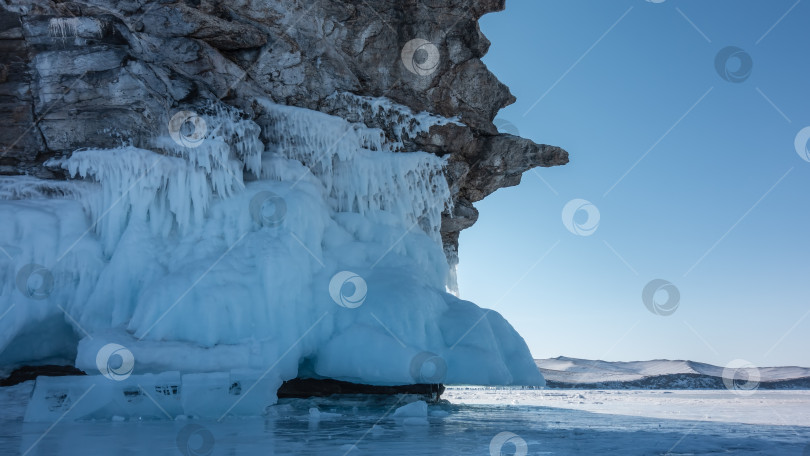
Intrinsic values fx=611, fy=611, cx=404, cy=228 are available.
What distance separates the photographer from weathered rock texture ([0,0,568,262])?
15.4 meters

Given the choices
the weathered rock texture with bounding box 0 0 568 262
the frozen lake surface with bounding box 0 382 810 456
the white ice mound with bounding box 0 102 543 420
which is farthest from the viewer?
the weathered rock texture with bounding box 0 0 568 262

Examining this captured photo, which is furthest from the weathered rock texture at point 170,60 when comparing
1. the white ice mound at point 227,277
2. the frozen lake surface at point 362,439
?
the frozen lake surface at point 362,439

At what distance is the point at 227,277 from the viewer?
14391mm

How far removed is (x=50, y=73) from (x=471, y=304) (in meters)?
12.5

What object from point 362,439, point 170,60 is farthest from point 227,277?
point 362,439

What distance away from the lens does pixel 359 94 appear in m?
17.8

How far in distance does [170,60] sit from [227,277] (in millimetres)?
5925

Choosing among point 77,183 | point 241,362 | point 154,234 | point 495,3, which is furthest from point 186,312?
point 495,3

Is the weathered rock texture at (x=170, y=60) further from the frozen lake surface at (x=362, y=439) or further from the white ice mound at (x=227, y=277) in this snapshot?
the frozen lake surface at (x=362, y=439)

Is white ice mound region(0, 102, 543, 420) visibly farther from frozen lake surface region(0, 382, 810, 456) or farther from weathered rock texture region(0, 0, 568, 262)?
frozen lake surface region(0, 382, 810, 456)

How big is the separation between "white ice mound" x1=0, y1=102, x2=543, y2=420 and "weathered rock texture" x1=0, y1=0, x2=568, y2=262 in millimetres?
633

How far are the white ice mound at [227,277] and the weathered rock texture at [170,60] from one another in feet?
2.08

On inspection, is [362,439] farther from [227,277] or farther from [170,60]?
[170,60]

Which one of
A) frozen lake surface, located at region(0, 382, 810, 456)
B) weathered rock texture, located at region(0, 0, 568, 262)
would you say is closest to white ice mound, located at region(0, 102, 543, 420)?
weathered rock texture, located at region(0, 0, 568, 262)
